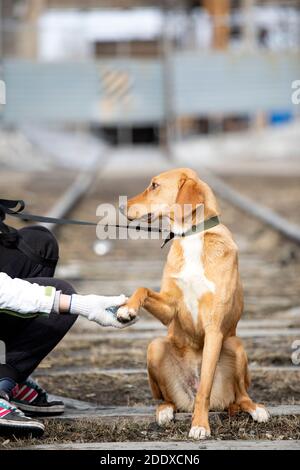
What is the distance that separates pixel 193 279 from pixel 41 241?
0.75m

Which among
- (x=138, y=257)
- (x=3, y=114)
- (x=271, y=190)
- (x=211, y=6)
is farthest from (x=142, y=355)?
(x=211, y=6)

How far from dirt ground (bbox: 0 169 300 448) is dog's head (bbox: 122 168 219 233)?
0.99 m

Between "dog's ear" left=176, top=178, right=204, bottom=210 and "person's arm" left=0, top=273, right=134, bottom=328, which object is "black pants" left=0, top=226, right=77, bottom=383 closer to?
"person's arm" left=0, top=273, right=134, bottom=328

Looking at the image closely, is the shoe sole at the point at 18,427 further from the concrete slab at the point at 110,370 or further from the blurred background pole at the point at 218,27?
the blurred background pole at the point at 218,27

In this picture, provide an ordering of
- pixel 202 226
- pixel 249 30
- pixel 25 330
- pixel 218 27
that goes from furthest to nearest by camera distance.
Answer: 1. pixel 218 27
2. pixel 249 30
3. pixel 202 226
4. pixel 25 330

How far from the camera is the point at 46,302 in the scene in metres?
4.02

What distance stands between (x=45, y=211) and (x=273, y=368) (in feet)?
26.7

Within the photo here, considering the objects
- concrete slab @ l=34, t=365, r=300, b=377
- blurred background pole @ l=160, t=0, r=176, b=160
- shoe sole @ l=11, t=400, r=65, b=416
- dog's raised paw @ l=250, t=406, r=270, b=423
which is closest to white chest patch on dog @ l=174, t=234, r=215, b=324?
dog's raised paw @ l=250, t=406, r=270, b=423

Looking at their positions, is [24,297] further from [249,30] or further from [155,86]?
[249,30]

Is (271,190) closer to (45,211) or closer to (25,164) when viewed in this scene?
(45,211)

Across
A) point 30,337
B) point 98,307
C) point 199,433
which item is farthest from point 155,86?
point 199,433

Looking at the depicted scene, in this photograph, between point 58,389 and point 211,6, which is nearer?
point 58,389

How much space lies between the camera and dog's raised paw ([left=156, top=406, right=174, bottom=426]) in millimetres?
4336

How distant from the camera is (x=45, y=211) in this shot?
43.5ft
